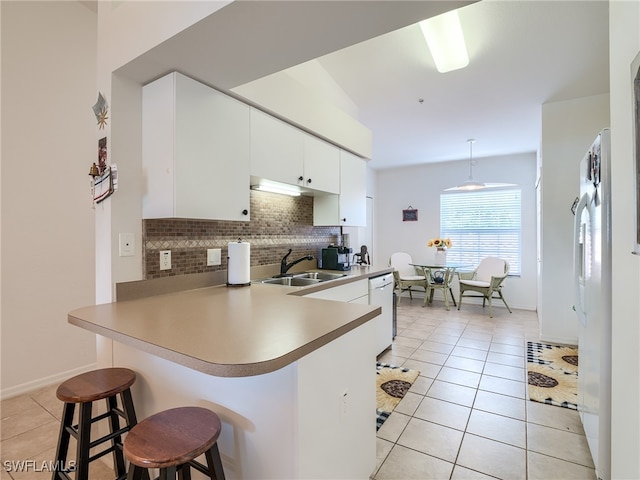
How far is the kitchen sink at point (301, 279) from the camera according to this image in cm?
255

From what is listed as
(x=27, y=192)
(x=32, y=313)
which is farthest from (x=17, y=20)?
(x=32, y=313)

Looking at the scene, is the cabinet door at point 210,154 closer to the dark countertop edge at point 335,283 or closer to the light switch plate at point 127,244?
the light switch plate at point 127,244

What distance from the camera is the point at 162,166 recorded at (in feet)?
5.50

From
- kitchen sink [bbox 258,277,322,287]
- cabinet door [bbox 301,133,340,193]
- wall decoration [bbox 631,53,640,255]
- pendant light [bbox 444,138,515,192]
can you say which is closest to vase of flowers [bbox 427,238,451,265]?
pendant light [bbox 444,138,515,192]

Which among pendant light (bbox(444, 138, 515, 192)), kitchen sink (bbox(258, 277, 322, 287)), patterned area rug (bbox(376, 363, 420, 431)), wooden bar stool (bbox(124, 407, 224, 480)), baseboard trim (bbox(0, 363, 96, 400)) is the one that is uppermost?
pendant light (bbox(444, 138, 515, 192))

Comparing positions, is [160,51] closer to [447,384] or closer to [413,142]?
[447,384]

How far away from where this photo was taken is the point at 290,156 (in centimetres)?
239

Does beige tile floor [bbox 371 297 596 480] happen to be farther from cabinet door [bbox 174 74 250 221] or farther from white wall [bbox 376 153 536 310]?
white wall [bbox 376 153 536 310]

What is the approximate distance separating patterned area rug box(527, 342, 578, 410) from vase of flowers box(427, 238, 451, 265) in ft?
7.74

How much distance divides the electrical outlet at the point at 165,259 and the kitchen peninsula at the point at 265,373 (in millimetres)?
333

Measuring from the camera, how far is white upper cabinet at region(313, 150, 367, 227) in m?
3.14

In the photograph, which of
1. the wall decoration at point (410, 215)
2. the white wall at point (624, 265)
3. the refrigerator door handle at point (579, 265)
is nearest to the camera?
the white wall at point (624, 265)

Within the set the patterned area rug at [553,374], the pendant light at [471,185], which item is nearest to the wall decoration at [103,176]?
the patterned area rug at [553,374]

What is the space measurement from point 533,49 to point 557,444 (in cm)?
279
